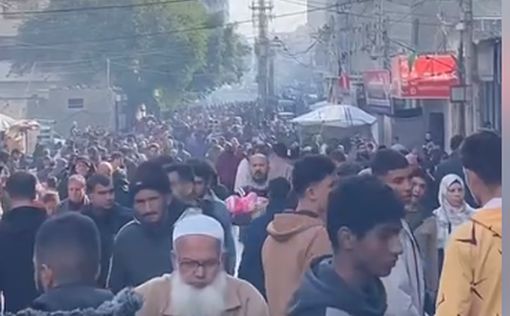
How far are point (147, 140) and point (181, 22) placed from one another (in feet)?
5.25

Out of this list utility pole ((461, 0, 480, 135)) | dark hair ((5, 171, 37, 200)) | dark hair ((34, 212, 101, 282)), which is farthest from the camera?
utility pole ((461, 0, 480, 135))

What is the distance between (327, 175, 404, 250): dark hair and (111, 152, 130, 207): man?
138 inches

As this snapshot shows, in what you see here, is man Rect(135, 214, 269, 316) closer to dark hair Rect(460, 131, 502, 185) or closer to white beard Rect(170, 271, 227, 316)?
white beard Rect(170, 271, 227, 316)

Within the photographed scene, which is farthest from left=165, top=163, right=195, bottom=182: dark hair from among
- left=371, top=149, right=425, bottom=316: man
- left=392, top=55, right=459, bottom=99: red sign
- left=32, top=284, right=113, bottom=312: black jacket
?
left=392, top=55, right=459, bottom=99: red sign

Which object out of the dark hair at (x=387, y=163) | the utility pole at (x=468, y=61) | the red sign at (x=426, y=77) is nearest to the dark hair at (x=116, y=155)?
the utility pole at (x=468, y=61)

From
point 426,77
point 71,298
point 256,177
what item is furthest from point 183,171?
point 426,77

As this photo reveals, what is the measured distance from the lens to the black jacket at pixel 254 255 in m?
5.42

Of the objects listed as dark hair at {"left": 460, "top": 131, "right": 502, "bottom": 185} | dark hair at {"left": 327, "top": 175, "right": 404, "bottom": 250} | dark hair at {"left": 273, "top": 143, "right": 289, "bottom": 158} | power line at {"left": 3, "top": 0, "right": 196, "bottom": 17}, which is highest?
power line at {"left": 3, "top": 0, "right": 196, "bottom": 17}

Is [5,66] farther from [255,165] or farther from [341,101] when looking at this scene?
[341,101]

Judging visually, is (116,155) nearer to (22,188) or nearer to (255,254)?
(22,188)

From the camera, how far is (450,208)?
21.3ft

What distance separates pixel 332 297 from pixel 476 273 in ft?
1.39

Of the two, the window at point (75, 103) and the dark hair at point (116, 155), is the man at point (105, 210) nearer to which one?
the dark hair at point (116, 155)

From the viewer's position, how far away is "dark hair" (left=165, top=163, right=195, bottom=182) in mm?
6695
